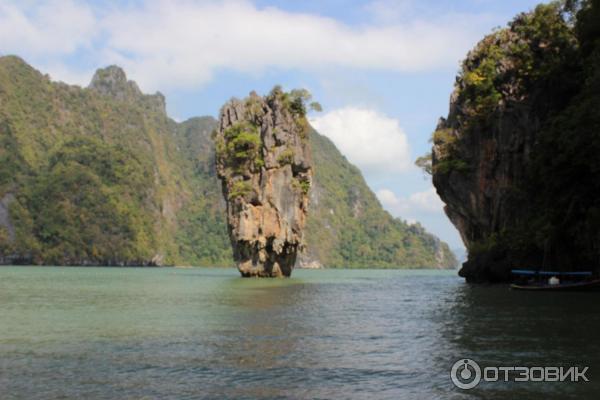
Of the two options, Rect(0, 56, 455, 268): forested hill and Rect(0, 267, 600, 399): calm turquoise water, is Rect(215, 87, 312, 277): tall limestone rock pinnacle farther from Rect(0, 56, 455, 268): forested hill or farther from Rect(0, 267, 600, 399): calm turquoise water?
Rect(0, 56, 455, 268): forested hill

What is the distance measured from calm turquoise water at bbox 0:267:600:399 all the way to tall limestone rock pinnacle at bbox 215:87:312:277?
33306 mm

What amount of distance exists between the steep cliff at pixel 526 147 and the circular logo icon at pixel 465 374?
1888cm

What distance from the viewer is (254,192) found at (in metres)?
60.3

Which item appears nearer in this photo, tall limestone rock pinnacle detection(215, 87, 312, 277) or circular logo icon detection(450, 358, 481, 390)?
circular logo icon detection(450, 358, 481, 390)

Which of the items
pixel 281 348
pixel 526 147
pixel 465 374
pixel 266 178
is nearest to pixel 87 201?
pixel 266 178

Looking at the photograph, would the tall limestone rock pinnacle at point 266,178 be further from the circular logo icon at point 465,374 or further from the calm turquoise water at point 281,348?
the circular logo icon at point 465,374

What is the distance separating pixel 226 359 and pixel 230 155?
49.0 m

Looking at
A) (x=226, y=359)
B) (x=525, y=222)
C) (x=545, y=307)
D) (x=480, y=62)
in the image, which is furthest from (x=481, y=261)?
(x=226, y=359)

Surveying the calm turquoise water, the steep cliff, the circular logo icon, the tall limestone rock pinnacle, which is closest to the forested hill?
the tall limestone rock pinnacle

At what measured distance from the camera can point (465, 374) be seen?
1220 cm

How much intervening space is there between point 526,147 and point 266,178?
23909 millimetres

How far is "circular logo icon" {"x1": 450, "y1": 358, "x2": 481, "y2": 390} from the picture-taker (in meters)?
11.4

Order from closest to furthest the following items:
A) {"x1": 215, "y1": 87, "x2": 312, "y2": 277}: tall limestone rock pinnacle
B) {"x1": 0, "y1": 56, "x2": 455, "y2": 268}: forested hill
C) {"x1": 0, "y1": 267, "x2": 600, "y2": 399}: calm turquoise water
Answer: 1. {"x1": 0, "y1": 267, "x2": 600, "y2": 399}: calm turquoise water
2. {"x1": 215, "y1": 87, "x2": 312, "y2": 277}: tall limestone rock pinnacle
3. {"x1": 0, "y1": 56, "x2": 455, "y2": 268}: forested hill

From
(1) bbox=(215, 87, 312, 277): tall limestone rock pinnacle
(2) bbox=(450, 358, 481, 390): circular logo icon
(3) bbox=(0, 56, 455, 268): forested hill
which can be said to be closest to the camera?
(2) bbox=(450, 358, 481, 390): circular logo icon
